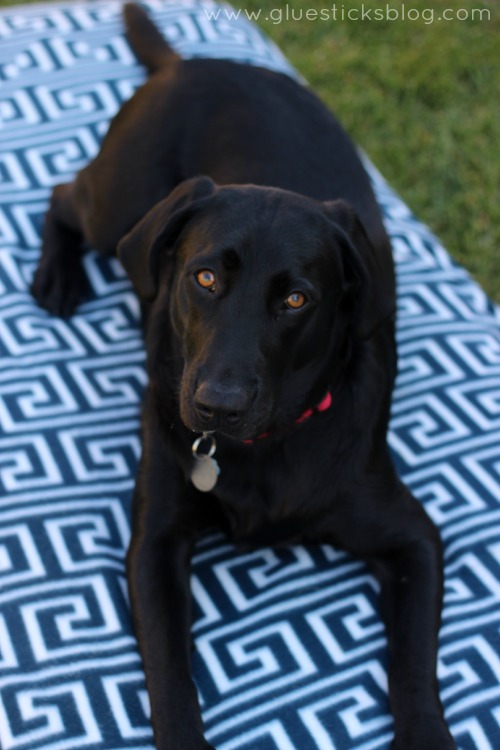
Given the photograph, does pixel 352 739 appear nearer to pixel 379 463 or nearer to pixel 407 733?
pixel 407 733

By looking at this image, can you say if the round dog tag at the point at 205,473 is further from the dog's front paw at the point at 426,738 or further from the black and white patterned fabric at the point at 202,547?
the dog's front paw at the point at 426,738

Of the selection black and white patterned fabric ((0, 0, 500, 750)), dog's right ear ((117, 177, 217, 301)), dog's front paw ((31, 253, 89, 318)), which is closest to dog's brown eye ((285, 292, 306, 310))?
dog's right ear ((117, 177, 217, 301))

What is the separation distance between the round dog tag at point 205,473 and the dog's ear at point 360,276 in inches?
18.2

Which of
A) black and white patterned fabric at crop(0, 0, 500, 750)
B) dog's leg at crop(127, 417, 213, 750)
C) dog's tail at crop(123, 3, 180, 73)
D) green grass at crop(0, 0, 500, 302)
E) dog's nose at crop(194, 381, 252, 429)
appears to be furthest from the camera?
green grass at crop(0, 0, 500, 302)

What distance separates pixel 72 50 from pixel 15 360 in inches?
62.6

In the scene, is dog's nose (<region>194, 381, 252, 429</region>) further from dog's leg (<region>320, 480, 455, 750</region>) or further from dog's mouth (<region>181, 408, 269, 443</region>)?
dog's leg (<region>320, 480, 455, 750</region>)

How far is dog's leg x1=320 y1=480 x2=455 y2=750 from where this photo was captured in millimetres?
2275

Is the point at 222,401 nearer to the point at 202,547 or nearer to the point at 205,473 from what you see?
the point at 205,473

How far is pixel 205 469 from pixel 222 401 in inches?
16.4

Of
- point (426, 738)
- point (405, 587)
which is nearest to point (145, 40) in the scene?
point (405, 587)

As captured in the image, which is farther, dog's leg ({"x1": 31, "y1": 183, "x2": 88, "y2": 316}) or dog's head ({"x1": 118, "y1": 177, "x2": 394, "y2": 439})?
dog's leg ({"x1": 31, "y1": 183, "x2": 88, "y2": 316})

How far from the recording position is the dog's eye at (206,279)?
222 centimetres

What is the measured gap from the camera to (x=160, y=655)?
2.31 m

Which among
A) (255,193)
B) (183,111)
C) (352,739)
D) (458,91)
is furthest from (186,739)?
(458,91)
